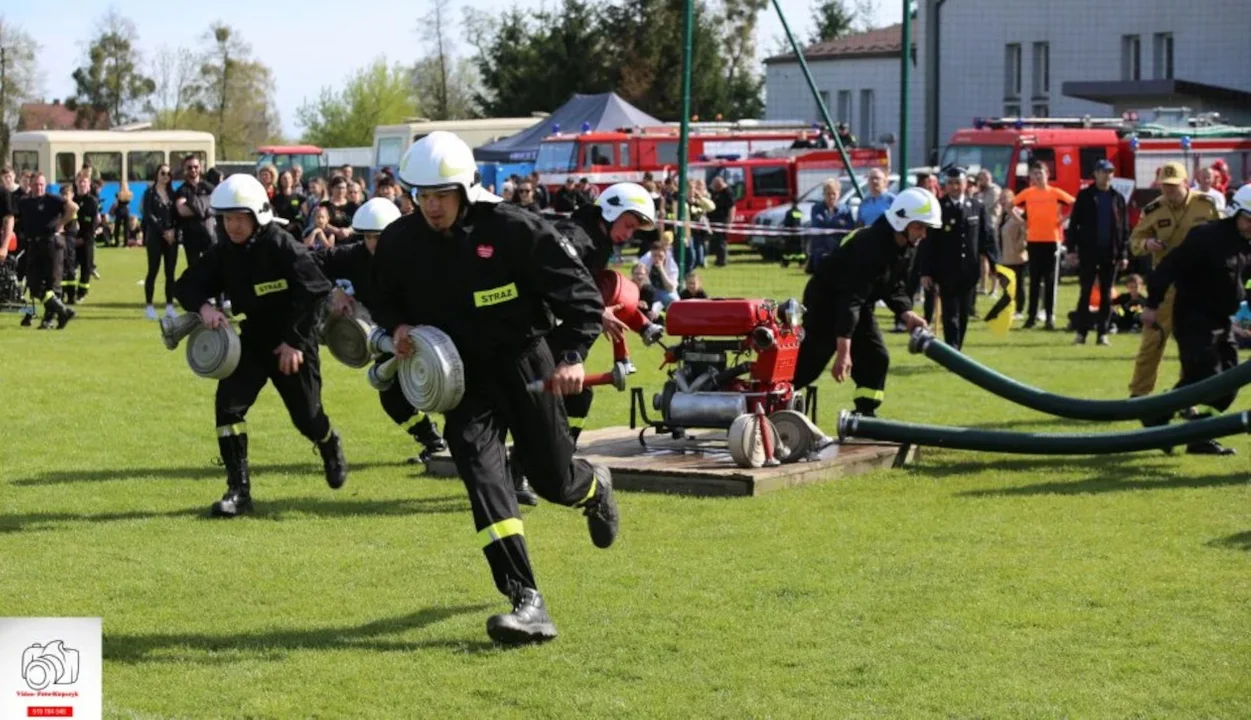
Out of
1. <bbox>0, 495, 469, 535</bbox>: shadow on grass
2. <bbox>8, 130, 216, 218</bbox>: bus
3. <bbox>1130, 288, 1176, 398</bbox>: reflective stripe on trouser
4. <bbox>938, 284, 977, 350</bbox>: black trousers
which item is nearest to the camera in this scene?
<bbox>0, 495, 469, 535</bbox>: shadow on grass

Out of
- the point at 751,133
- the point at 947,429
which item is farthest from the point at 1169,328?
the point at 751,133

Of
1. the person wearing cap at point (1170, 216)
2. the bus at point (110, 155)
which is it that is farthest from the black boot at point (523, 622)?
the bus at point (110, 155)

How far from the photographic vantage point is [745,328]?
12.1 m

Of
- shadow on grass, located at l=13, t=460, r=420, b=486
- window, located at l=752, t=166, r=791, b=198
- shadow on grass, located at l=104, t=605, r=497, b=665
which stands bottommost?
shadow on grass, located at l=104, t=605, r=497, b=665

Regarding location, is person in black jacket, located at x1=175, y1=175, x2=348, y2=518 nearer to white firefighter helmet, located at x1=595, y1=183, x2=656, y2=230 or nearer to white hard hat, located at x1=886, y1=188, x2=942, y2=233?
white firefighter helmet, located at x1=595, y1=183, x2=656, y2=230

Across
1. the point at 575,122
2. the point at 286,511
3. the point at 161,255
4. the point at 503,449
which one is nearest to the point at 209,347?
the point at 286,511

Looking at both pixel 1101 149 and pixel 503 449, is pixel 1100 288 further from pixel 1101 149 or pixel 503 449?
pixel 503 449

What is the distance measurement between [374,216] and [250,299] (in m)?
1.42

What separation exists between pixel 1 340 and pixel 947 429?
44.2 feet

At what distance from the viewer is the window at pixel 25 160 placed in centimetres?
5647

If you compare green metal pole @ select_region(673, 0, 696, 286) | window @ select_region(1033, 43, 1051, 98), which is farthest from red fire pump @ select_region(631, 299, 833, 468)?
window @ select_region(1033, 43, 1051, 98)

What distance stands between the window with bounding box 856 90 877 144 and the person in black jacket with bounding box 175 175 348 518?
5022 centimetres

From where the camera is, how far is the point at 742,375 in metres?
12.2

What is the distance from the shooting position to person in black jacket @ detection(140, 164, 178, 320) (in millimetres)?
24297
